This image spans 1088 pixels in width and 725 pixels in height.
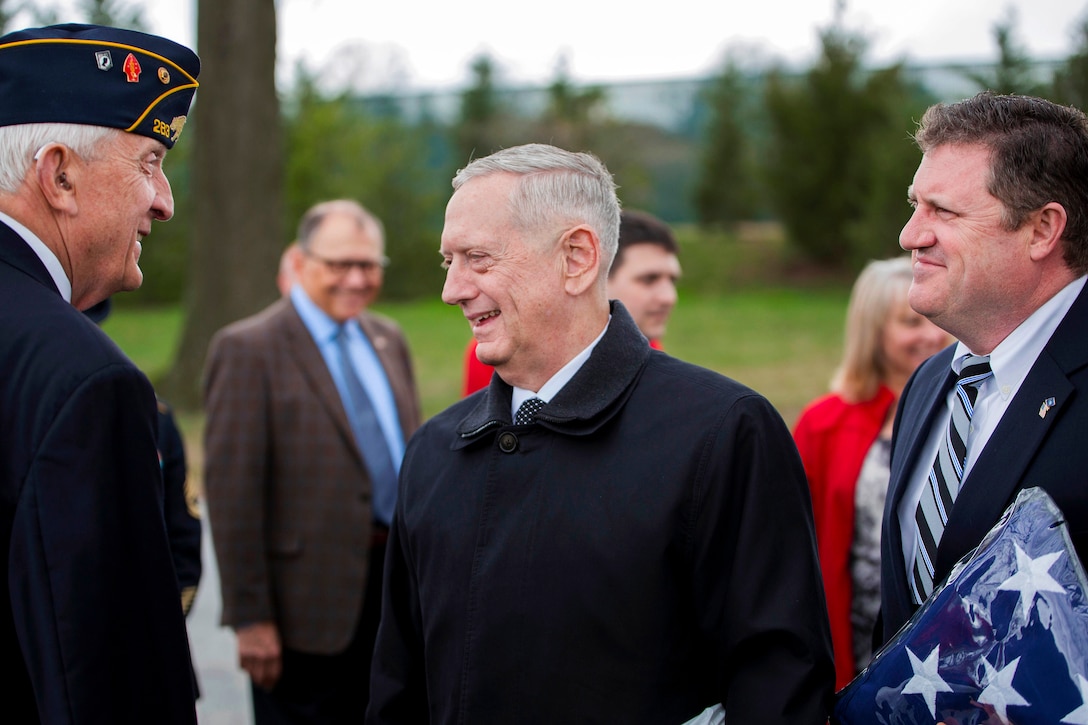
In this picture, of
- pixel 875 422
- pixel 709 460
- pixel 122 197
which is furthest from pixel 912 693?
pixel 875 422

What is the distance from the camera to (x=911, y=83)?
2598cm

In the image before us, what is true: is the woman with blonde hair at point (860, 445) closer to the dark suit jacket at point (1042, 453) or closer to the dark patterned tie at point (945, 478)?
the dark patterned tie at point (945, 478)

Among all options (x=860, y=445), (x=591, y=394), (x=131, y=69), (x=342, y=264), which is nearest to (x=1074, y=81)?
(x=860, y=445)

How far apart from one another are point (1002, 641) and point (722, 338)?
58.5 ft

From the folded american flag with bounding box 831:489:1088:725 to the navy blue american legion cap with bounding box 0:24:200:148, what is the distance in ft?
5.60

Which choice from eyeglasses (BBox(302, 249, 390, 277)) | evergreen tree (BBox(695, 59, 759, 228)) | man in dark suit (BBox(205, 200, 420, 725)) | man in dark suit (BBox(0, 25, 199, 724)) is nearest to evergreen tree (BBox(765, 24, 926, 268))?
evergreen tree (BBox(695, 59, 759, 228))

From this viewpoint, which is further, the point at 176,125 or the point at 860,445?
the point at 860,445

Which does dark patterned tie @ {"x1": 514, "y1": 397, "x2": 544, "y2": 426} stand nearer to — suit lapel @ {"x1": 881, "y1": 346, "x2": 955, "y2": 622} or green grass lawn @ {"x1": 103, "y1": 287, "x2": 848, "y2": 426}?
suit lapel @ {"x1": 881, "y1": 346, "x2": 955, "y2": 622}

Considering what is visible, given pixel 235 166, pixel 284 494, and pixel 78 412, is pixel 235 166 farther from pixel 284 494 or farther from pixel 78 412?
pixel 78 412

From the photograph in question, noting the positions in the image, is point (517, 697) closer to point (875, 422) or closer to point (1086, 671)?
point (1086, 671)

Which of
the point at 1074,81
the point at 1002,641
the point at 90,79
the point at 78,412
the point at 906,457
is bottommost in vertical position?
the point at 1002,641

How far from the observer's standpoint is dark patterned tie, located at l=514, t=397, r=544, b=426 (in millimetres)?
2209

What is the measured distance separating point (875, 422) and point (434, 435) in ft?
6.56

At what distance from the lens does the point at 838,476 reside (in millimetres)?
3607
